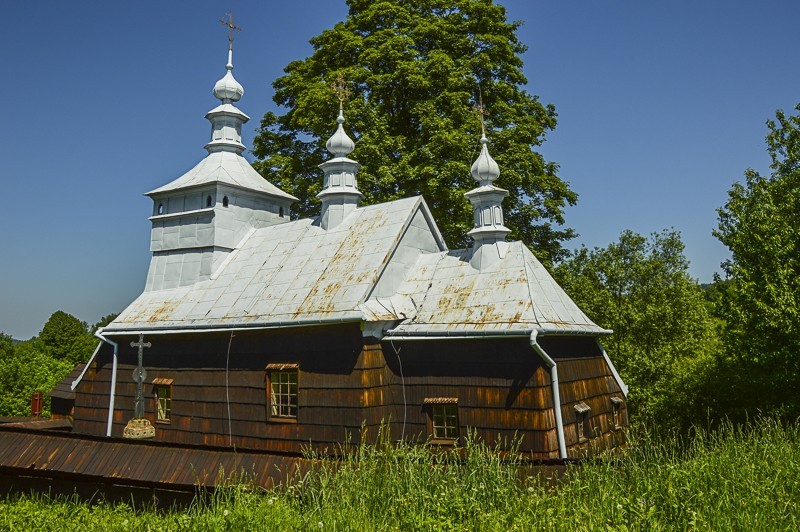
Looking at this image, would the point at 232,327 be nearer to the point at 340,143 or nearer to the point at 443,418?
the point at 443,418

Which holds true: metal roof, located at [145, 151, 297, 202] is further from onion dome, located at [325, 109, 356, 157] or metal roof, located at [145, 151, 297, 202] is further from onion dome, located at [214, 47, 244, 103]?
onion dome, located at [325, 109, 356, 157]

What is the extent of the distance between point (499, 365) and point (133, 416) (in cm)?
984

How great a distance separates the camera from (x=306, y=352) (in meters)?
13.0

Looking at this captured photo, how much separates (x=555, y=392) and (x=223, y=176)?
11.7 meters

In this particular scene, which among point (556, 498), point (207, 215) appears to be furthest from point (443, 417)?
point (207, 215)

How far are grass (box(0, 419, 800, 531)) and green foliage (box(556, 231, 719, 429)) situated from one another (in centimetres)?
878

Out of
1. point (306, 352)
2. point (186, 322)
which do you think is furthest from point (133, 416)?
point (306, 352)

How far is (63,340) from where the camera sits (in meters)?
35.2

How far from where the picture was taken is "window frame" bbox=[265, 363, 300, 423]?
512 inches

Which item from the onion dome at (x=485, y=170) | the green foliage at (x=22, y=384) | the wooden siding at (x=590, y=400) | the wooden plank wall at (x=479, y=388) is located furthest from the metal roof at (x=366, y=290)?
the green foliage at (x=22, y=384)

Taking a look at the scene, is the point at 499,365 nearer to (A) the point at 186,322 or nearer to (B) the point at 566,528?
(B) the point at 566,528

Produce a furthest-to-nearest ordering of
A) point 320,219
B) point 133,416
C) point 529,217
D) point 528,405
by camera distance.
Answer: point 529,217
point 320,219
point 133,416
point 528,405

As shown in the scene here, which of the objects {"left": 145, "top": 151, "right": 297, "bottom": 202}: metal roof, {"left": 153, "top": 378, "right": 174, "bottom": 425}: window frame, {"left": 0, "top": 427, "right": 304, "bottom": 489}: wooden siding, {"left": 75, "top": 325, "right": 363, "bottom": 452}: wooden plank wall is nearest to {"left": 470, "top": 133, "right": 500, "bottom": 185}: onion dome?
{"left": 75, "top": 325, "right": 363, "bottom": 452}: wooden plank wall

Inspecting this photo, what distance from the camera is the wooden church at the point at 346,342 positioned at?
11.7m
